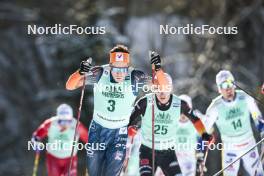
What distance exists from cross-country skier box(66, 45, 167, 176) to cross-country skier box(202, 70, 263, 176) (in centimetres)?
175

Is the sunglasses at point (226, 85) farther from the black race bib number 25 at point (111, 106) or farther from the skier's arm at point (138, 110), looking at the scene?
the black race bib number 25 at point (111, 106)

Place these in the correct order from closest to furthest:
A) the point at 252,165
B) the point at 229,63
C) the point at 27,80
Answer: the point at 252,165, the point at 229,63, the point at 27,80

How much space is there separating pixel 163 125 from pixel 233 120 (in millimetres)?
1540

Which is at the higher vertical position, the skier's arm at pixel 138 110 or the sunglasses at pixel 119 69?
the sunglasses at pixel 119 69

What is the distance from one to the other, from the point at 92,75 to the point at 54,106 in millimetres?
14682

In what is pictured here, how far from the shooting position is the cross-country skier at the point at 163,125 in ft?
37.1

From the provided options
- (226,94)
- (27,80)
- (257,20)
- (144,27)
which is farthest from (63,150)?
(144,27)

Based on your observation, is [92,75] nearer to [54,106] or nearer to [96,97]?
[96,97]

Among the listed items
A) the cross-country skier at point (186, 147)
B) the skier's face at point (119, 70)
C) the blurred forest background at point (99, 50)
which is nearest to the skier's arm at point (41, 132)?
the cross-country skier at point (186, 147)

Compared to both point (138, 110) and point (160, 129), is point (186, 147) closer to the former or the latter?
point (160, 129)

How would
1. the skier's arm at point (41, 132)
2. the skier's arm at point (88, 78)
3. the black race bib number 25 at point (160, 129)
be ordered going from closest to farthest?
the skier's arm at point (88, 78), the black race bib number 25 at point (160, 129), the skier's arm at point (41, 132)

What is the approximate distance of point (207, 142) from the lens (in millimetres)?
11438

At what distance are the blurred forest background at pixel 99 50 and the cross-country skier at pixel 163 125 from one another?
9.42 m

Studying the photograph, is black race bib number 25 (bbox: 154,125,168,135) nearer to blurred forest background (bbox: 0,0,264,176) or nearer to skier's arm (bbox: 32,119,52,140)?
skier's arm (bbox: 32,119,52,140)
